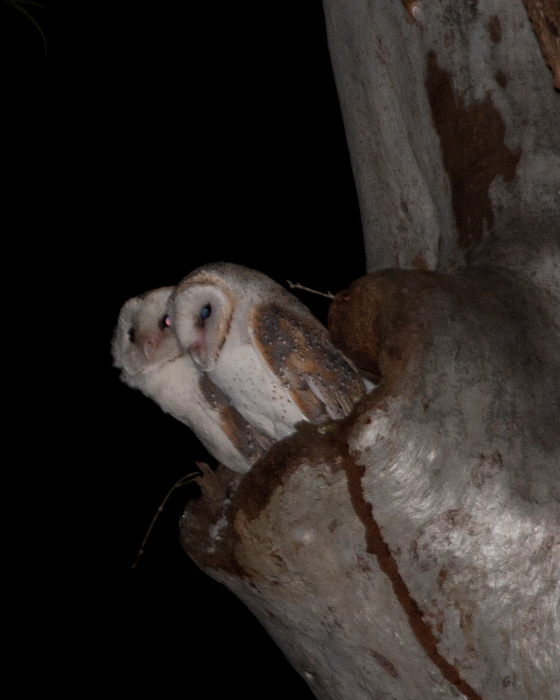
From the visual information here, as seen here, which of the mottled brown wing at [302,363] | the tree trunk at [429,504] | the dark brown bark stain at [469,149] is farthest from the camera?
the mottled brown wing at [302,363]

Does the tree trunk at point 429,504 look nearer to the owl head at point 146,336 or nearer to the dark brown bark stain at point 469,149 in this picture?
the dark brown bark stain at point 469,149

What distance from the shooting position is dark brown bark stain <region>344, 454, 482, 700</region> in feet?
3.33

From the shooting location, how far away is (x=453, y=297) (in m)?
1.08

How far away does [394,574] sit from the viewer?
3.34ft

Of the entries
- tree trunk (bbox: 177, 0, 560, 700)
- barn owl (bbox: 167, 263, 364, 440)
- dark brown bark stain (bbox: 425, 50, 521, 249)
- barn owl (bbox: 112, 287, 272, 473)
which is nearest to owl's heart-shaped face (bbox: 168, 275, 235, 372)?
barn owl (bbox: 167, 263, 364, 440)

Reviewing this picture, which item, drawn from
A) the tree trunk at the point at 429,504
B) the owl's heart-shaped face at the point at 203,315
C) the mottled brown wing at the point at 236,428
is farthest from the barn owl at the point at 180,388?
the tree trunk at the point at 429,504

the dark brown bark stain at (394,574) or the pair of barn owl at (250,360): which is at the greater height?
the pair of barn owl at (250,360)

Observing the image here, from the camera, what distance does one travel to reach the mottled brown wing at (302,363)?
1454mm

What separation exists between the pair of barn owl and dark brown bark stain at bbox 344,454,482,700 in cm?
45

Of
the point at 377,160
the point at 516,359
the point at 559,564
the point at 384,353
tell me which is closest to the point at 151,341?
the point at 377,160

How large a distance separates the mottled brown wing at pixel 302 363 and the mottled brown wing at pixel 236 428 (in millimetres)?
162

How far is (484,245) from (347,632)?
25.6 inches

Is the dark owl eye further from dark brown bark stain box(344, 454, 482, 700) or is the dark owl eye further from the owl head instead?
dark brown bark stain box(344, 454, 482, 700)

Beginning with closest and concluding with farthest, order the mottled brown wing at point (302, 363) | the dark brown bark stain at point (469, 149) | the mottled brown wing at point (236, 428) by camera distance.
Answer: the dark brown bark stain at point (469, 149) < the mottled brown wing at point (302, 363) < the mottled brown wing at point (236, 428)
